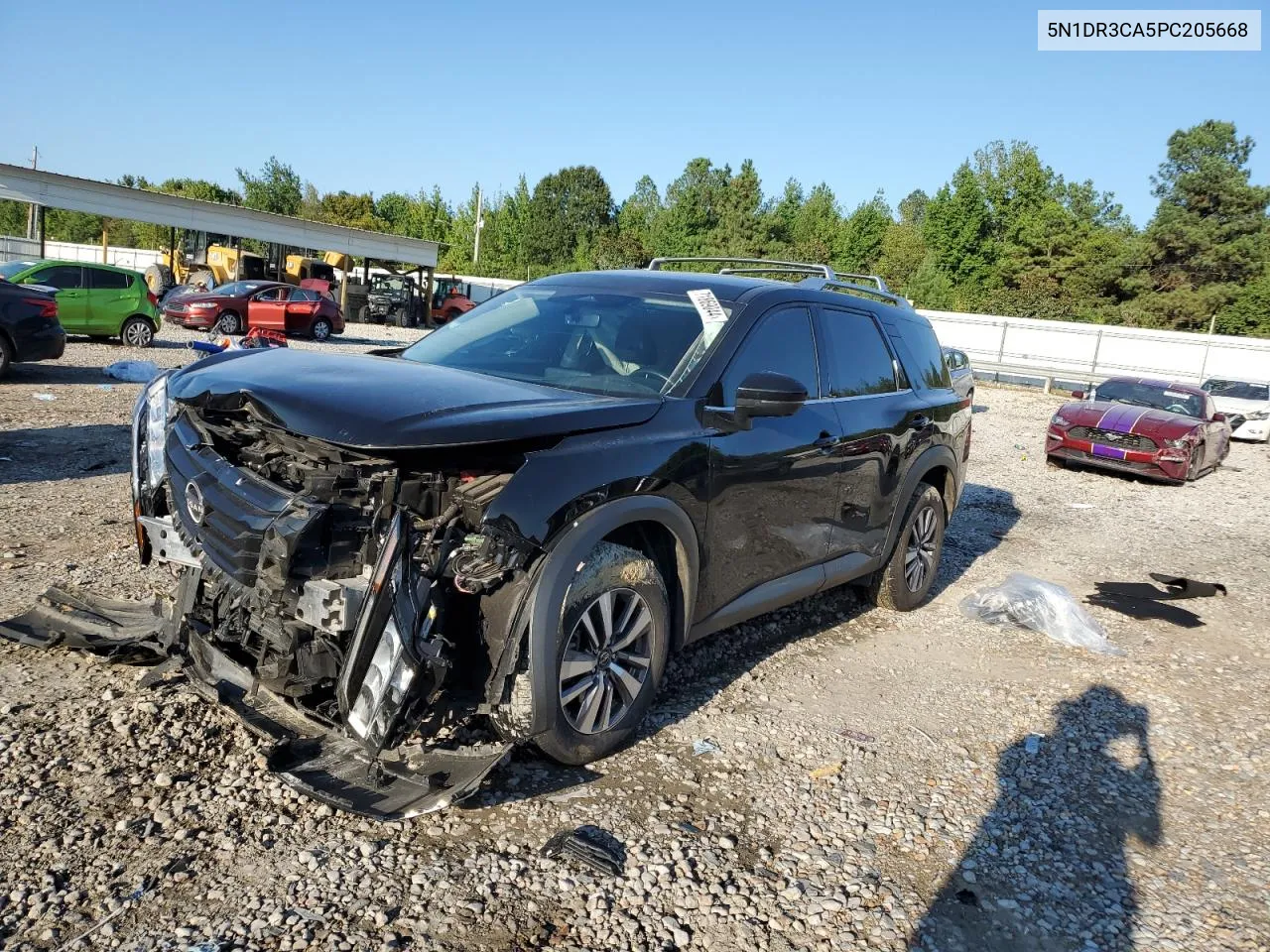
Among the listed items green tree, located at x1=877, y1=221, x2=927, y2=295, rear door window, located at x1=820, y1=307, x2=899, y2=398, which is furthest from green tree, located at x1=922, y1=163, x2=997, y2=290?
rear door window, located at x1=820, y1=307, x2=899, y2=398

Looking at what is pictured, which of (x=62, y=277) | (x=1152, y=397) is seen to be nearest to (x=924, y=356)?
(x=1152, y=397)

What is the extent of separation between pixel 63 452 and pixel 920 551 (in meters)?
7.61

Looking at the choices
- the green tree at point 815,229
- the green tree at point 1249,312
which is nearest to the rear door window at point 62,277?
the green tree at point 815,229

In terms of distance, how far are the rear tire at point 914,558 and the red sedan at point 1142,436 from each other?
27.7 feet

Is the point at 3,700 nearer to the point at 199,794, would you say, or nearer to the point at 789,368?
the point at 199,794

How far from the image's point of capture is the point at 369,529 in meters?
3.11

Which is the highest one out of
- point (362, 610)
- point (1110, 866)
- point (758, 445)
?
point (758, 445)

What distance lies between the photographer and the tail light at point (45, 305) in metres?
12.4

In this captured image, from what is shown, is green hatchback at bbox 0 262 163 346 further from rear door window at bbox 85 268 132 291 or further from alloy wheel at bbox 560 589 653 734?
alloy wheel at bbox 560 589 653 734

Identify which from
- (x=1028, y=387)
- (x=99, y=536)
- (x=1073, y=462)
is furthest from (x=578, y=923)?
(x=1028, y=387)

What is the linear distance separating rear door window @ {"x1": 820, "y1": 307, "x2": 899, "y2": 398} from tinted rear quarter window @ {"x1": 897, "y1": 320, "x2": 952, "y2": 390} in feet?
1.26

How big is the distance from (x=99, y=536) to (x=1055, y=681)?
234 inches

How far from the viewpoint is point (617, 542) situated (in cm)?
365

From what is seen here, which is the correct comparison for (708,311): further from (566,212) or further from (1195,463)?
(566,212)
